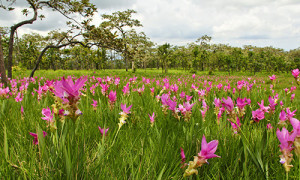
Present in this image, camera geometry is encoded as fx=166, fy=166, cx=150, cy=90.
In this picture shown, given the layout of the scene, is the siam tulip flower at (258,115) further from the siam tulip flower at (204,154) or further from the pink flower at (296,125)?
the siam tulip flower at (204,154)

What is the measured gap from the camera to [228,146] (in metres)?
1.17

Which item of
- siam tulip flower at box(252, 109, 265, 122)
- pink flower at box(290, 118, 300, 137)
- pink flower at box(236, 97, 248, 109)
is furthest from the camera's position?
siam tulip flower at box(252, 109, 265, 122)

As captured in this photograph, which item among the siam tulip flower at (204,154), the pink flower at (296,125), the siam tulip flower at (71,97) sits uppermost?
the siam tulip flower at (71,97)

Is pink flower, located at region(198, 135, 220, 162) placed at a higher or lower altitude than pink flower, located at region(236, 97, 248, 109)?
lower

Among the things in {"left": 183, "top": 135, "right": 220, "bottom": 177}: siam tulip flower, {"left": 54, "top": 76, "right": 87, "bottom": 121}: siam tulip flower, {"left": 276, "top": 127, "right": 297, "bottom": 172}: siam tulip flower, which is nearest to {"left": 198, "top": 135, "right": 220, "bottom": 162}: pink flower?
{"left": 183, "top": 135, "right": 220, "bottom": 177}: siam tulip flower

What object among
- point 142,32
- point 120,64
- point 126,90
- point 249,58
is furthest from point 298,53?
point 126,90

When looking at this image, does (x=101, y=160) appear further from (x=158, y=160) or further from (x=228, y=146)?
(x=228, y=146)

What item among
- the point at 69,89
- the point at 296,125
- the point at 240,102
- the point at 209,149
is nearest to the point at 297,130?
the point at 296,125

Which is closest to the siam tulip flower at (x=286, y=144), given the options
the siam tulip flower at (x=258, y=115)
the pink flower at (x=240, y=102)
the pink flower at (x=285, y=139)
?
the pink flower at (x=285, y=139)

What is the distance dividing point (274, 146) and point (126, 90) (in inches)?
77.4

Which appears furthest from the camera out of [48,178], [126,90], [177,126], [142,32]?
[142,32]

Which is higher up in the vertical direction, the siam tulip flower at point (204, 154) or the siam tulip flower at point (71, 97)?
the siam tulip flower at point (71, 97)

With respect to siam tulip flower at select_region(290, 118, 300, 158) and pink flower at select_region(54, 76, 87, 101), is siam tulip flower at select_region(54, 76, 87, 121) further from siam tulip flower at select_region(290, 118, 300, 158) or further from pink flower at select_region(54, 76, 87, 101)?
siam tulip flower at select_region(290, 118, 300, 158)

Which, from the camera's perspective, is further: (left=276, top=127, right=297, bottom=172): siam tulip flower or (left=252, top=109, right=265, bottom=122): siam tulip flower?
(left=252, top=109, right=265, bottom=122): siam tulip flower
